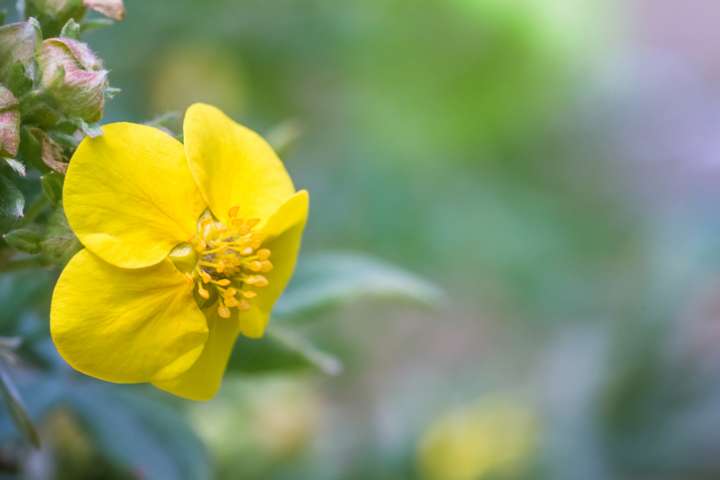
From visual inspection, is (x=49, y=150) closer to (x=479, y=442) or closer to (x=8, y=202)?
(x=8, y=202)

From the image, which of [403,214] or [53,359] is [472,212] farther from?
[53,359]

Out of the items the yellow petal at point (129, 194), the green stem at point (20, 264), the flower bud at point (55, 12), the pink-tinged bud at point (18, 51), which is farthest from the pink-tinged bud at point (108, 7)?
the green stem at point (20, 264)

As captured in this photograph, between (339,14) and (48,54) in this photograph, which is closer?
(48,54)

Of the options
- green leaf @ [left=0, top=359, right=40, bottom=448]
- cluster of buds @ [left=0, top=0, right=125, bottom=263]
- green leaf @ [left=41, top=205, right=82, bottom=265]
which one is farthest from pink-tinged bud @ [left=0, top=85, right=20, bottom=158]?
green leaf @ [left=0, top=359, right=40, bottom=448]

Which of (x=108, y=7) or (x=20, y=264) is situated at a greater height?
(x=108, y=7)

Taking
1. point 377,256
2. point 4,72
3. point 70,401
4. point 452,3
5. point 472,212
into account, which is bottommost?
point 70,401

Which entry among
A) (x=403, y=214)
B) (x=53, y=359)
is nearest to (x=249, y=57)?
(x=403, y=214)

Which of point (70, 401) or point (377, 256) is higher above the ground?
point (377, 256)

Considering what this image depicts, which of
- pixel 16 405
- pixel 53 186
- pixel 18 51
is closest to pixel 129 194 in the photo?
pixel 53 186

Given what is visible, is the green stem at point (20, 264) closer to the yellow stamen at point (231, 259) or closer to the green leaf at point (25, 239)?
the green leaf at point (25, 239)
